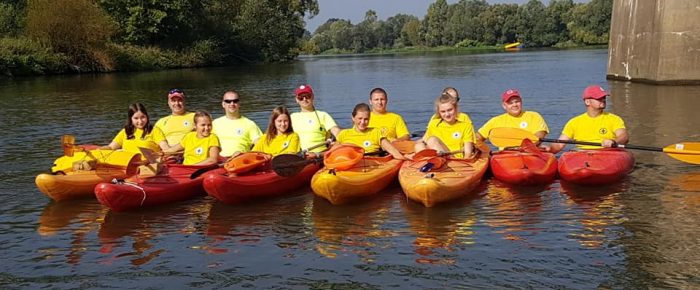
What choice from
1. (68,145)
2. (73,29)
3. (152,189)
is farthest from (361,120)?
(73,29)

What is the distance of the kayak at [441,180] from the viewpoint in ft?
25.3

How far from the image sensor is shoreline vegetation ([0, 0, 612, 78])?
4322 centimetres

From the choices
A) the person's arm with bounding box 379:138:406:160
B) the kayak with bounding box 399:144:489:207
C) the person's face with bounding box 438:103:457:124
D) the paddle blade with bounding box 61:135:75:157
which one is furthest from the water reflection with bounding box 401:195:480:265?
the paddle blade with bounding box 61:135:75:157

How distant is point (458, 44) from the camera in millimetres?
100750

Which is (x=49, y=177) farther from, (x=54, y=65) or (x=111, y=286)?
(x=54, y=65)

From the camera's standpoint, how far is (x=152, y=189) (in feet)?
26.8

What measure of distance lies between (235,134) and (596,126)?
4.71 m

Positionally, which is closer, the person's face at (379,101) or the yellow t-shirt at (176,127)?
the person's face at (379,101)

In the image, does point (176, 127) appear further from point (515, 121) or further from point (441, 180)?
point (515, 121)

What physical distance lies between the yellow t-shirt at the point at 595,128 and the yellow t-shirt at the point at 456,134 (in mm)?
1536

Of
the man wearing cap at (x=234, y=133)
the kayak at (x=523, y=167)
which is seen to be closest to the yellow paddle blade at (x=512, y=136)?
the kayak at (x=523, y=167)

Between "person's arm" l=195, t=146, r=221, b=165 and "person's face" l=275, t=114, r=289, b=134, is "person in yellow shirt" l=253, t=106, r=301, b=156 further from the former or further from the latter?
"person's arm" l=195, t=146, r=221, b=165

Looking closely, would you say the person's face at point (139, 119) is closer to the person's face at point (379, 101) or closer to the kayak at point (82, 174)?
the kayak at point (82, 174)

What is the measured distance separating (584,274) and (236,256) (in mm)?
3135
